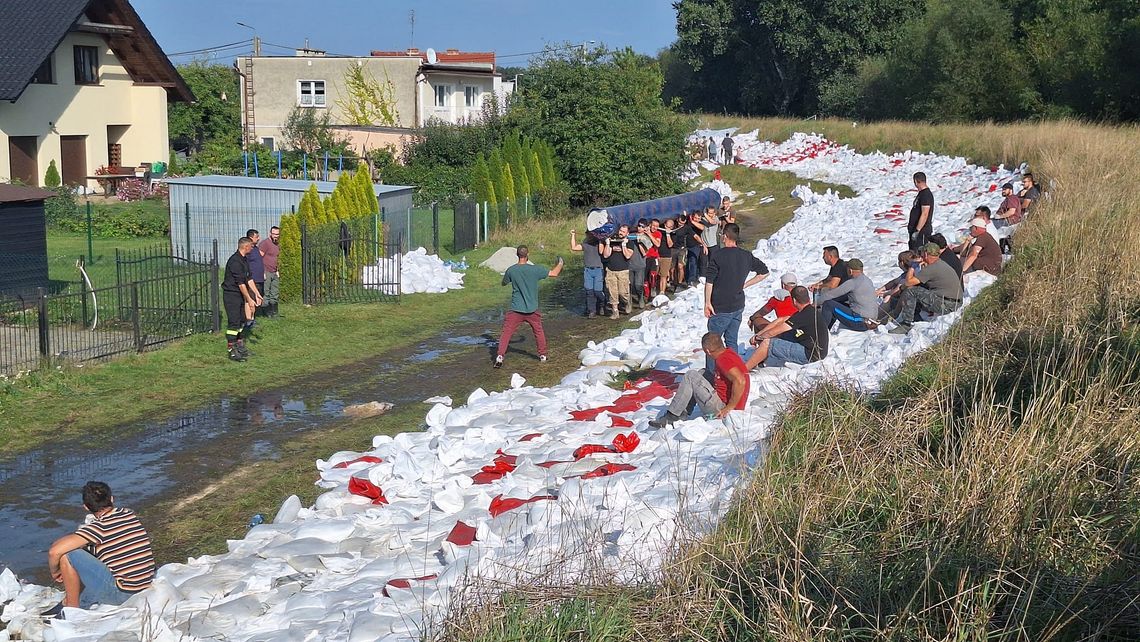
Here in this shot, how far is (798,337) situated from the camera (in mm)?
11961

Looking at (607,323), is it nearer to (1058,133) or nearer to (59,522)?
(59,522)

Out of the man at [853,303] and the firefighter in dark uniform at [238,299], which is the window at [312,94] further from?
the man at [853,303]

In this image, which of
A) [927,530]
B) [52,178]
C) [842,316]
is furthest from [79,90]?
[927,530]

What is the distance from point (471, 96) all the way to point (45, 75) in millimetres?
19210

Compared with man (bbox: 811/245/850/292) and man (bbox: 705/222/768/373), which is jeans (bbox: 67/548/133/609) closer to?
man (bbox: 705/222/768/373)

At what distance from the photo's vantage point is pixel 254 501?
966 cm

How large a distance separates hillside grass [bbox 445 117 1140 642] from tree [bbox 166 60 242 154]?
159ft

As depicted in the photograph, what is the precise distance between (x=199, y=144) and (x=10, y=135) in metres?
21.8

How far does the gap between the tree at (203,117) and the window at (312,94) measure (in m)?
5.88

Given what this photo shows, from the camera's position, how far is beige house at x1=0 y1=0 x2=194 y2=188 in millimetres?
33656

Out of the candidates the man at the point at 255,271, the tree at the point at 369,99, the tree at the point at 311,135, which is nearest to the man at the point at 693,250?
the man at the point at 255,271

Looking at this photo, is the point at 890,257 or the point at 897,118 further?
the point at 897,118

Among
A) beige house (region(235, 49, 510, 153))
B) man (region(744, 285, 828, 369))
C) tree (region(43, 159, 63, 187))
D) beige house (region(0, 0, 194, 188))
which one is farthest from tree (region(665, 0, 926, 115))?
man (region(744, 285, 828, 369))

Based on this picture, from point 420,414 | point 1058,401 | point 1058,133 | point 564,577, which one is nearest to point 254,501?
point 420,414
